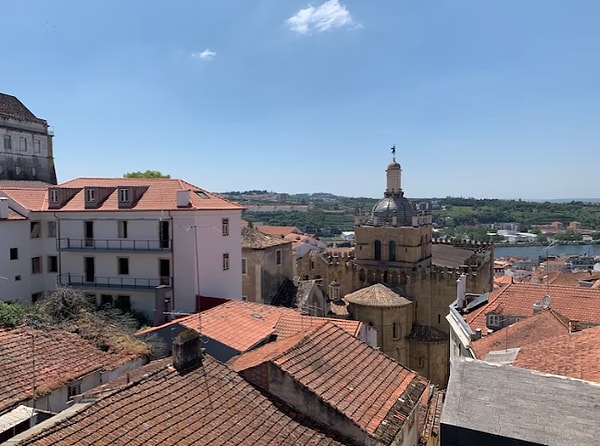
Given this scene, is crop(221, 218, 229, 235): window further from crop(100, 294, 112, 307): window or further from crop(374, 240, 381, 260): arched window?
crop(374, 240, 381, 260): arched window

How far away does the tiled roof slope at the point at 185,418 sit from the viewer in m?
10.5

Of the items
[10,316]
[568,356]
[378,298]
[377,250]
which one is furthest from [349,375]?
[377,250]

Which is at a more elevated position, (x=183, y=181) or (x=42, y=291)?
(x=183, y=181)

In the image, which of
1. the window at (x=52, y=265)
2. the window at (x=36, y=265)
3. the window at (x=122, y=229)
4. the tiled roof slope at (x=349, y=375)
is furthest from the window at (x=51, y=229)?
the tiled roof slope at (x=349, y=375)

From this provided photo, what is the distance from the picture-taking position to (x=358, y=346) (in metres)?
17.8

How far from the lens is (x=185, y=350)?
547 inches

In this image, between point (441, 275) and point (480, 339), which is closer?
point (480, 339)

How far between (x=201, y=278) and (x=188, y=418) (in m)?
20.5

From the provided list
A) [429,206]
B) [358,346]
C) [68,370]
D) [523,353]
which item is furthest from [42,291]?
[429,206]

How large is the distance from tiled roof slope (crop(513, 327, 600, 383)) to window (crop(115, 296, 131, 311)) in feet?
76.0

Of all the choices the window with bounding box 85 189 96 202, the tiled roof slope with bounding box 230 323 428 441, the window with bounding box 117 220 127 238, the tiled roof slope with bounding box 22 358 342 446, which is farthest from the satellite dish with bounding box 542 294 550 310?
the window with bounding box 85 189 96 202

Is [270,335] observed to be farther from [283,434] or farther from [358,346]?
[283,434]

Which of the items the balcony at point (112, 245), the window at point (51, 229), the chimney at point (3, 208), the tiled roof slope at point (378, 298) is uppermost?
the chimney at point (3, 208)

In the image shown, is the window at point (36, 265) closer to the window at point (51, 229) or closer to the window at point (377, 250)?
the window at point (51, 229)
